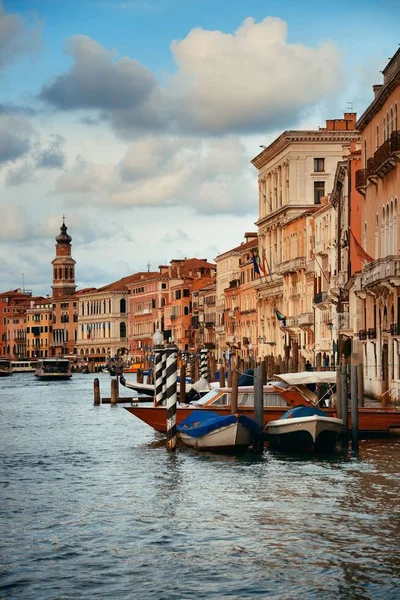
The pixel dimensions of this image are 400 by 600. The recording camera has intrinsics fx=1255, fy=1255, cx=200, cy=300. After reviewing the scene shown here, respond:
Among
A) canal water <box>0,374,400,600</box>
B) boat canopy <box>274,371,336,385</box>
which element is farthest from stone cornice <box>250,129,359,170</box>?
canal water <box>0,374,400,600</box>

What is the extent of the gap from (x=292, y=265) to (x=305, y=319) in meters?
5.61

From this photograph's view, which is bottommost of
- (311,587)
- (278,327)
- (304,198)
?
(311,587)

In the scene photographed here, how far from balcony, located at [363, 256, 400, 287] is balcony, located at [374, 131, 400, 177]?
2.63 m

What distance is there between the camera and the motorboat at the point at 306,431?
23.6 meters

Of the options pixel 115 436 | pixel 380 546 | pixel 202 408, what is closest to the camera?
pixel 380 546

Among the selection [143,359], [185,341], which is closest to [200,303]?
[185,341]

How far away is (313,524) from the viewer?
52.4 feet

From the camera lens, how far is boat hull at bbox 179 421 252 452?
23734 millimetres

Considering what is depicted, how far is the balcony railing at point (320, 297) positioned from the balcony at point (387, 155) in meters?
18.4

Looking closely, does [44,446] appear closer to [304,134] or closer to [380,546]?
[380,546]

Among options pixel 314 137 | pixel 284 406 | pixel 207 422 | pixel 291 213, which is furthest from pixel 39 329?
pixel 207 422

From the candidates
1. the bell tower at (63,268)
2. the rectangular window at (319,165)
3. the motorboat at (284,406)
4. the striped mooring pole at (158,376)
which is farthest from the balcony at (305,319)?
the bell tower at (63,268)

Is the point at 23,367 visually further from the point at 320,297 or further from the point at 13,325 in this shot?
the point at 320,297

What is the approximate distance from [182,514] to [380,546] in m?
3.46
